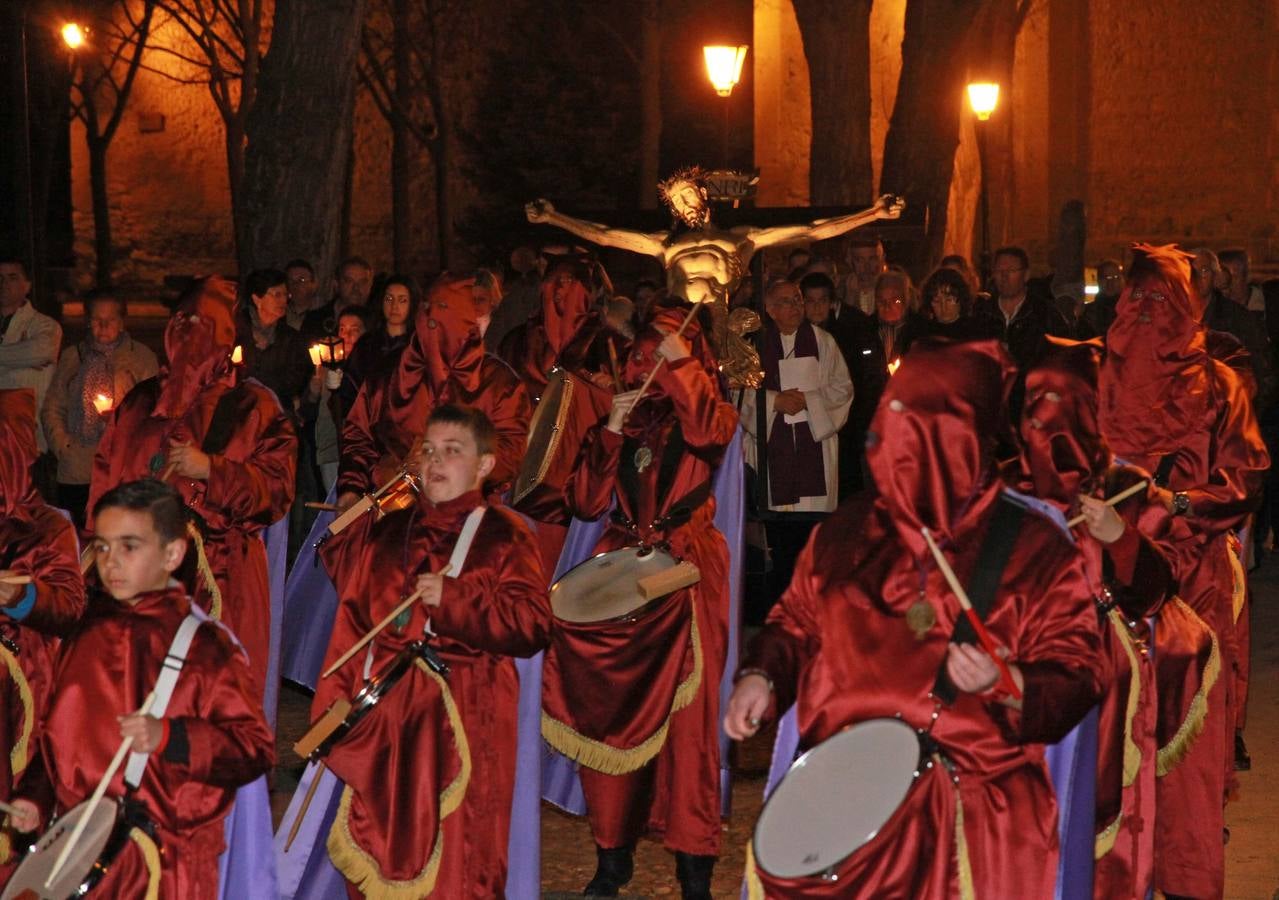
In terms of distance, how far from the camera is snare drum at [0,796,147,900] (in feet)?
15.1

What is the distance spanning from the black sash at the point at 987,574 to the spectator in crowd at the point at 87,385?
6.84 meters

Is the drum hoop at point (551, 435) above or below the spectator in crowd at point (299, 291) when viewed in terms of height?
below

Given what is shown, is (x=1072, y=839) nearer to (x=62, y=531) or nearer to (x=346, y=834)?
(x=346, y=834)

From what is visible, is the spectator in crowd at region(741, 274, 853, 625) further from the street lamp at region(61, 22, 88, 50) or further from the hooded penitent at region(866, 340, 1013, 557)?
the street lamp at region(61, 22, 88, 50)

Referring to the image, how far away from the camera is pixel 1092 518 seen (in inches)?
206

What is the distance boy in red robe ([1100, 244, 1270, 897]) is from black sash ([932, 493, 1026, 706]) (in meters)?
2.26

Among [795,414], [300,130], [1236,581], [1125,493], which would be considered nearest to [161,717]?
[1125,493]

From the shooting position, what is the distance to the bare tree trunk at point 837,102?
21.9 meters

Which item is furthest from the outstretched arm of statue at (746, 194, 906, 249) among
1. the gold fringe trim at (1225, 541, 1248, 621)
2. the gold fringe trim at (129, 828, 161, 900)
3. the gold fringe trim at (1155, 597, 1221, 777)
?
the gold fringe trim at (129, 828, 161, 900)

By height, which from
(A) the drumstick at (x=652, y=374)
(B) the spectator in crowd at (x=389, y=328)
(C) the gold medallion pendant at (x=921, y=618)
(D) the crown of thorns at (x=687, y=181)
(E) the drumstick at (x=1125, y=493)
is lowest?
(C) the gold medallion pendant at (x=921, y=618)

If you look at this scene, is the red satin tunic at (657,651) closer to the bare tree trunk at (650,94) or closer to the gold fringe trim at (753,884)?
the gold fringe trim at (753,884)

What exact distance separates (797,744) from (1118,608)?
49.4 inches

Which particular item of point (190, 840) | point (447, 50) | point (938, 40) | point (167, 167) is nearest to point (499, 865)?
point (190, 840)

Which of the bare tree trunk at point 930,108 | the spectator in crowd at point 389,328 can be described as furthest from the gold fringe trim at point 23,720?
the bare tree trunk at point 930,108
